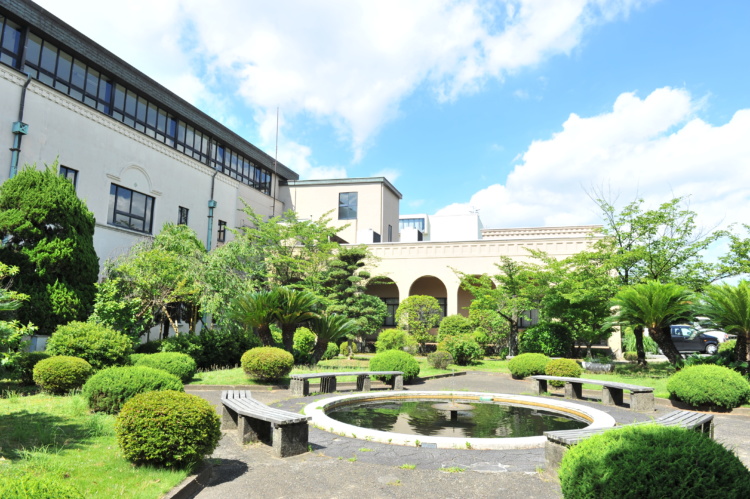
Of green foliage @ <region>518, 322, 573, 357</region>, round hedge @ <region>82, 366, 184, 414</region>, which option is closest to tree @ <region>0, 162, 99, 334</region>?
round hedge @ <region>82, 366, 184, 414</region>

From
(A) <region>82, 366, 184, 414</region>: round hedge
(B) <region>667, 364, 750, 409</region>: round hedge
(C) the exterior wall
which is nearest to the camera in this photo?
(A) <region>82, 366, 184, 414</region>: round hedge

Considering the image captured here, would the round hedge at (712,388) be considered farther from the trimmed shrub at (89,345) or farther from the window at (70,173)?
the window at (70,173)

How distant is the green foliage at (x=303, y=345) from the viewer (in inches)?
730

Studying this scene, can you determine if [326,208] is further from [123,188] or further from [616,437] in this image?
[616,437]

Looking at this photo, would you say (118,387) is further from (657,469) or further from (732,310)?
(732,310)

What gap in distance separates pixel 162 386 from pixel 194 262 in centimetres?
1020

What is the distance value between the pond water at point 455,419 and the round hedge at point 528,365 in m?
5.30

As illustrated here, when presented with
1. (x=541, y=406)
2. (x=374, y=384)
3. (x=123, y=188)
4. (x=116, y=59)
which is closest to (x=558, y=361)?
A: (x=541, y=406)

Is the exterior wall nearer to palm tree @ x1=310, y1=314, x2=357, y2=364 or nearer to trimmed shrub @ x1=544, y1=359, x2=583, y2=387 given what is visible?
palm tree @ x1=310, y1=314, x2=357, y2=364

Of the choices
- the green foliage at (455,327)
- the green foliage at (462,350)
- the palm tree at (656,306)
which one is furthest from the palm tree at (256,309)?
the green foliage at (455,327)

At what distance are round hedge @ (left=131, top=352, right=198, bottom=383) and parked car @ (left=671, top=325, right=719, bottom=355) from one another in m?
28.8

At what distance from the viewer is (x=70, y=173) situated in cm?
1906

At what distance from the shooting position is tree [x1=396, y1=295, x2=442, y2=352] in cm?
2723

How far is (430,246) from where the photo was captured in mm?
31719
